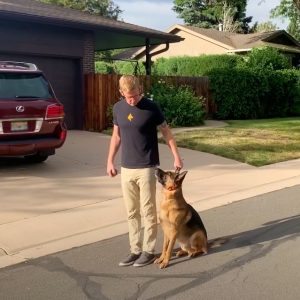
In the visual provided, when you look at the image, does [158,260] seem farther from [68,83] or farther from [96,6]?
[96,6]

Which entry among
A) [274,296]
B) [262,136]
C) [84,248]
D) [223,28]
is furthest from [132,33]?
[223,28]

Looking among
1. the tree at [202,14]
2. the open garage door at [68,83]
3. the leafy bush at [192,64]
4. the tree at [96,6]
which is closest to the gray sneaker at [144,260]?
the open garage door at [68,83]

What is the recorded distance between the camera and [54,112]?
29.7ft

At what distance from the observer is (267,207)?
7.41 metres

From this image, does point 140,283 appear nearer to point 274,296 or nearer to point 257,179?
point 274,296

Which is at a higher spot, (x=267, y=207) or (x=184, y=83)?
(x=184, y=83)

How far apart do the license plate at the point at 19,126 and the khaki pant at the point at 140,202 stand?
4.16 meters

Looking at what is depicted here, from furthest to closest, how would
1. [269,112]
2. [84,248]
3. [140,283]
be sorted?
[269,112], [84,248], [140,283]

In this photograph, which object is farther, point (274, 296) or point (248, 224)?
point (248, 224)

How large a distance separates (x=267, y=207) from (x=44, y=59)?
10040 millimetres

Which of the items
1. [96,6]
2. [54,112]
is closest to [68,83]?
[54,112]

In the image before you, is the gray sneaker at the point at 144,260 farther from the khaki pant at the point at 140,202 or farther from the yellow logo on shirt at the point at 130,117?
the yellow logo on shirt at the point at 130,117

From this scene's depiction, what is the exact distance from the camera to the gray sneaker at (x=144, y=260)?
4914 mm

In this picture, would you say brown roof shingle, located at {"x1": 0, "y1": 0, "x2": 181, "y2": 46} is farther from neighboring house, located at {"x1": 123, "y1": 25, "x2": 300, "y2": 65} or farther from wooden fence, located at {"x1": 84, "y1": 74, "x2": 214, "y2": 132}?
neighboring house, located at {"x1": 123, "y1": 25, "x2": 300, "y2": 65}
